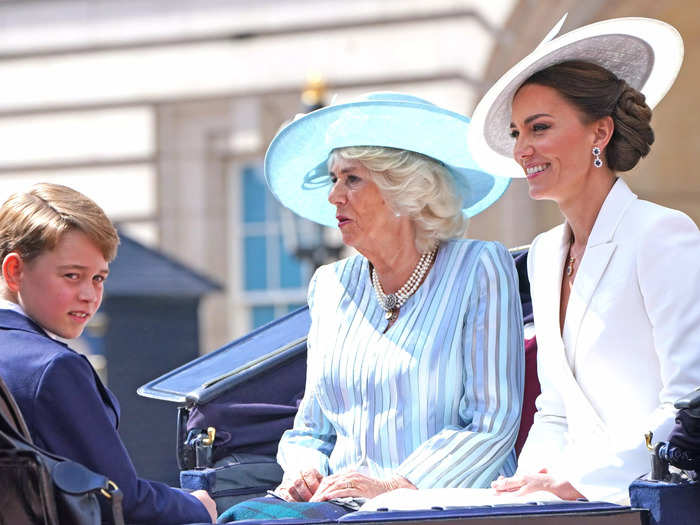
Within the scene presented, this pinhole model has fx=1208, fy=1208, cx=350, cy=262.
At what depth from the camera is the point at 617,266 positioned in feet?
8.17

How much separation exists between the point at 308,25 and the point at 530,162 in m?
8.48

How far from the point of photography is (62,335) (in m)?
2.32

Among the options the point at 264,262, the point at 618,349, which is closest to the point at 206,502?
the point at 618,349

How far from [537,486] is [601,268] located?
0.48 m

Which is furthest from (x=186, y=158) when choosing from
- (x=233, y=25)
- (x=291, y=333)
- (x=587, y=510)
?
(x=587, y=510)

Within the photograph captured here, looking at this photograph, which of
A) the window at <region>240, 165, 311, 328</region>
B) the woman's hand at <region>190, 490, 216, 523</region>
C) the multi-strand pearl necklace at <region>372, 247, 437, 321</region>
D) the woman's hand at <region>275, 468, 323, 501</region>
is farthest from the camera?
the window at <region>240, 165, 311, 328</region>

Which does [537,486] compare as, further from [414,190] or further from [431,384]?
[414,190]

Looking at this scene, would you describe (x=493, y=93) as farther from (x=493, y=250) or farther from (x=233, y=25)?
(x=233, y=25)

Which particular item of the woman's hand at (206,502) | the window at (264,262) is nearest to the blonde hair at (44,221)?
the woman's hand at (206,502)

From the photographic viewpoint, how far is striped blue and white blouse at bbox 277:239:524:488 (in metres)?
2.71

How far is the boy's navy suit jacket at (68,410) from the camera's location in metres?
2.11

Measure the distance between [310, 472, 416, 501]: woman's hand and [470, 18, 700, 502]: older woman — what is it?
29 cm

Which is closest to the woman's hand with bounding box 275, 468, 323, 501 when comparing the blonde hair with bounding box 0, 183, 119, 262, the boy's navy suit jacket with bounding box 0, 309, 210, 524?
the boy's navy suit jacket with bounding box 0, 309, 210, 524

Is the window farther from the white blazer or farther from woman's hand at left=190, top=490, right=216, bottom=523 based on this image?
woman's hand at left=190, top=490, right=216, bottom=523
